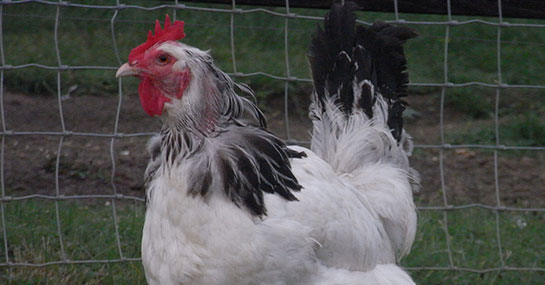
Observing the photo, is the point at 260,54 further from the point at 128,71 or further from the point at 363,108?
the point at 128,71

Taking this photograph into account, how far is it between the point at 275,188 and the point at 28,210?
2742 mm

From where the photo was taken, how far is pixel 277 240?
2859mm

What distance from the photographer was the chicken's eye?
2857mm

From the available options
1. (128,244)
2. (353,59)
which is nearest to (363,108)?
(353,59)

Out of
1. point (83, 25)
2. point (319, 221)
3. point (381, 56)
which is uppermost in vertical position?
point (381, 56)

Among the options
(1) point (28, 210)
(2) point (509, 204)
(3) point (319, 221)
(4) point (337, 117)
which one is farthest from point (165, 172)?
(2) point (509, 204)

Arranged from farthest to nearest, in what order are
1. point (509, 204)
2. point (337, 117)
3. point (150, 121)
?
1. point (150, 121)
2. point (509, 204)
3. point (337, 117)

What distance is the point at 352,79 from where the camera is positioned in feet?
12.6

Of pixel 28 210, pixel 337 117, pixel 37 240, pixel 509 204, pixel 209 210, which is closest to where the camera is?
pixel 209 210

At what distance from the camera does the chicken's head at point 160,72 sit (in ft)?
9.30

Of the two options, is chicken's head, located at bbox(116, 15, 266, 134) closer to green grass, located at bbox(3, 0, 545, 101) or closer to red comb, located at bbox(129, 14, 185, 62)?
red comb, located at bbox(129, 14, 185, 62)

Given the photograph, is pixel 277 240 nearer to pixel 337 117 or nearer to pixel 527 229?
pixel 337 117

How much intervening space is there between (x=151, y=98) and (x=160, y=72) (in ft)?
0.38

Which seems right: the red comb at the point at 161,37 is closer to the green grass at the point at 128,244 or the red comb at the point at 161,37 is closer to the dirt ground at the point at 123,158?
the green grass at the point at 128,244
